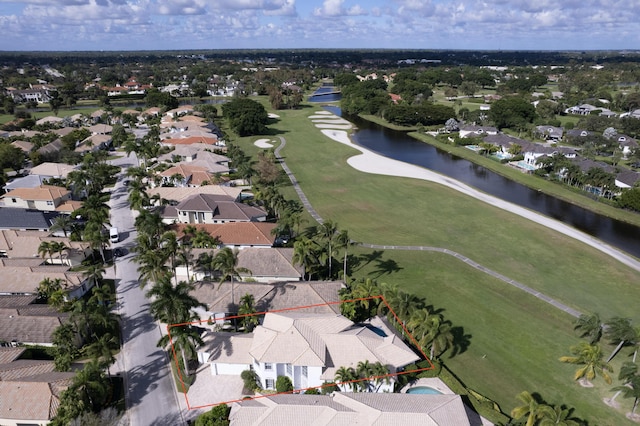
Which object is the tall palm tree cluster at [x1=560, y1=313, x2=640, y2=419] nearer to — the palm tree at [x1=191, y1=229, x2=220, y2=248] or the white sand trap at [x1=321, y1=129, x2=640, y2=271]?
the white sand trap at [x1=321, y1=129, x2=640, y2=271]

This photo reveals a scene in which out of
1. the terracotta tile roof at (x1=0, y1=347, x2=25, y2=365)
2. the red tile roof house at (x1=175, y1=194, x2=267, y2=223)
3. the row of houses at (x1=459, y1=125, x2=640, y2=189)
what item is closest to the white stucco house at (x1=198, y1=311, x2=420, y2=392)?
the terracotta tile roof at (x1=0, y1=347, x2=25, y2=365)

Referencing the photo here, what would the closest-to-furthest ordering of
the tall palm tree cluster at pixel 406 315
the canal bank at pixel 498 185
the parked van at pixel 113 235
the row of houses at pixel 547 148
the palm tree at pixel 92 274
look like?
1. the tall palm tree cluster at pixel 406 315
2. the palm tree at pixel 92 274
3. the parked van at pixel 113 235
4. the canal bank at pixel 498 185
5. the row of houses at pixel 547 148

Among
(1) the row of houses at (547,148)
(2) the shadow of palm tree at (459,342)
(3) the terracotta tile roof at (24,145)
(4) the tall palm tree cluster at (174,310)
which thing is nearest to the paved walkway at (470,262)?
(2) the shadow of palm tree at (459,342)

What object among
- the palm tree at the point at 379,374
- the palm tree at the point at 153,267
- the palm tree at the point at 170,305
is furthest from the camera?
the palm tree at the point at 153,267

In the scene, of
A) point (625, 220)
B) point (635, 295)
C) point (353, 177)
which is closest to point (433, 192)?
point (353, 177)

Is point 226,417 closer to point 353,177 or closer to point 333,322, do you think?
point 333,322

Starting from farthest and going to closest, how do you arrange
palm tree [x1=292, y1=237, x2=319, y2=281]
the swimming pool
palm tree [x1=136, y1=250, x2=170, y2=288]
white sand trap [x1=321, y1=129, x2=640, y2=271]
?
white sand trap [x1=321, y1=129, x2=640, y2=271]
palm tree [x1=292, y1=237, x2=319, y2=281]
palm tree [x1=136, y1=250, x2=170, y2=288]
the swimming pool

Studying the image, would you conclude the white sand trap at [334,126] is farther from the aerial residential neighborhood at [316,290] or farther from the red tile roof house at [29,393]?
the red tile roof house at [29,393]
